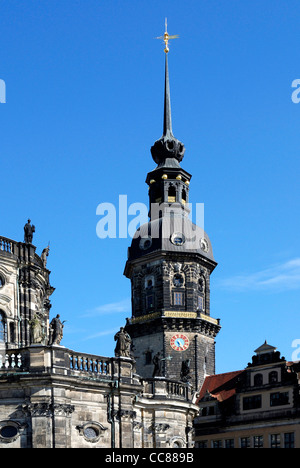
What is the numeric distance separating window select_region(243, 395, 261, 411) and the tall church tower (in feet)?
21.3

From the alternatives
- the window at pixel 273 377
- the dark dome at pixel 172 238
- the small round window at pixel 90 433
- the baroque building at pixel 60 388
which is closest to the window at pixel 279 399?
the window at pixel 273 377

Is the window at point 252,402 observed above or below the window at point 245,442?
above

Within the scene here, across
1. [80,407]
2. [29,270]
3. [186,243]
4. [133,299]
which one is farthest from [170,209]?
[80,407]

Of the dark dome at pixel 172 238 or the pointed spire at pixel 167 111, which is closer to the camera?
the dark dome at pixel 172 238

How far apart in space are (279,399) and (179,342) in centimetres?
1232

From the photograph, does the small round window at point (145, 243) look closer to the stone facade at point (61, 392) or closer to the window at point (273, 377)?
the window at point (273, 377)

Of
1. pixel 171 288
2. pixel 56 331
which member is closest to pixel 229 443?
pixel 171 288

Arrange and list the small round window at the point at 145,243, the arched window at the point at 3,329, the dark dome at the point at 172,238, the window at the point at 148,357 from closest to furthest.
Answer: the arched window at the point at 3,329 < the window at the point at 148,357 < the dark dome at the point at 172,238 < the small round window at the point at 145,243

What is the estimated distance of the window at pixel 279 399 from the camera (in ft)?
230

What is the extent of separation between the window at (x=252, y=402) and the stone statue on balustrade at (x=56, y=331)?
1301 inches

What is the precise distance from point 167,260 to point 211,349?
9.60 meters
